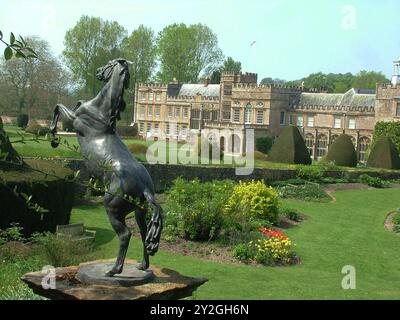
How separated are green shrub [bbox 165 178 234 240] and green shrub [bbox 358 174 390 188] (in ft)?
58.3

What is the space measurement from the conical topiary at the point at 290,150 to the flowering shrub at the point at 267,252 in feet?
69.0

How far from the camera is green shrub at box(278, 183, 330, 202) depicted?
2648 centimetres

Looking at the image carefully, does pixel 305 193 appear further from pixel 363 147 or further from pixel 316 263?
pixel 363 147

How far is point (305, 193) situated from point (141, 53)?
4822cm

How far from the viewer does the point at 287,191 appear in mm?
27250

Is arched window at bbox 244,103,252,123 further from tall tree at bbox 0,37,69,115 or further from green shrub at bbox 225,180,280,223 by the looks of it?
green shrub at bbox 225,180,280,223

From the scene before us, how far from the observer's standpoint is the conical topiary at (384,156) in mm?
37938

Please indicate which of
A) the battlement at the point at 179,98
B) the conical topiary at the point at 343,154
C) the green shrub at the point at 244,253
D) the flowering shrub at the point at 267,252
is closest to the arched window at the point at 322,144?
the conical topiary at the point at 343,154


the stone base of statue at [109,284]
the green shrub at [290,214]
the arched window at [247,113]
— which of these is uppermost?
the arched window at [247,113]

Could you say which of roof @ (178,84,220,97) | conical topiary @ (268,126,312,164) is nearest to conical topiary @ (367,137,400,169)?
conical topiary @ (268,126,312,164)

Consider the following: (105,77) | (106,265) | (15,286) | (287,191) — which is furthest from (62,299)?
(287,191)

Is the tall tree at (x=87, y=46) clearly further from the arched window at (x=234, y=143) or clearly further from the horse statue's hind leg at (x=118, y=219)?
the horse statue's hind leg at (x=118, y=219)

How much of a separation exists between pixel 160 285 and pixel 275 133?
157 feet

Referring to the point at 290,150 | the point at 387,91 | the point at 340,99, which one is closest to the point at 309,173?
the point at 290,150
